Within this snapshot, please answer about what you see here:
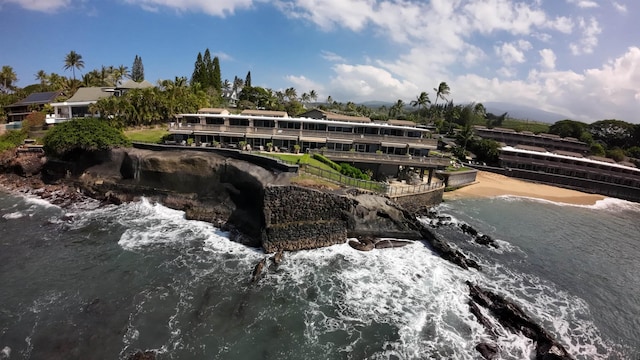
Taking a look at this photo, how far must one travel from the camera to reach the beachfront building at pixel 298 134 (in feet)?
160

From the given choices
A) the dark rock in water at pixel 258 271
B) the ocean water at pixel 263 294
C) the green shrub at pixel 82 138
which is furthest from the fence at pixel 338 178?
the green shrub at pixel 82 138

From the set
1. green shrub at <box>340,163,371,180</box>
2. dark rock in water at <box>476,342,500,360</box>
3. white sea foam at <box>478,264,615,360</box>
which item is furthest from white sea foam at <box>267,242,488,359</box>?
green shrub at <box>340,163,371,180</box>

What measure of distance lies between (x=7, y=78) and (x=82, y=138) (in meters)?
71.4

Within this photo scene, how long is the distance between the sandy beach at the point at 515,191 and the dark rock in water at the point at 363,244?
26.6m

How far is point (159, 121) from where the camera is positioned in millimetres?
61812

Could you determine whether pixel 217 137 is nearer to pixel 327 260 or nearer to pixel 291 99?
pixel 327 260

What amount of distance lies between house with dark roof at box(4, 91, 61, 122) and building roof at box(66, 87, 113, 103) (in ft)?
23.2

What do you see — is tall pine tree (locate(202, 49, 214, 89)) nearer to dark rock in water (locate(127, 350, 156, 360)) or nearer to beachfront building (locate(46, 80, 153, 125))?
beachfront building (locate(46, 80, 153, 125))

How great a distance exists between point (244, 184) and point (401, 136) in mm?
29952

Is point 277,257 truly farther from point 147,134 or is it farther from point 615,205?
point 615,205

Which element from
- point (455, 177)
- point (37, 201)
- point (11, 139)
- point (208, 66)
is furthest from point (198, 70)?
point (455, 177)

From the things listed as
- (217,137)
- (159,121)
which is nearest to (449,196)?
(217,137)

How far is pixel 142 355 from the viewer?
17.8 metres

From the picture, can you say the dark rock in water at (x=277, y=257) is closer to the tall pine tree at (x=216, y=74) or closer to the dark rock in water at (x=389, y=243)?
the dark rock in water at (x=389, y=243)
